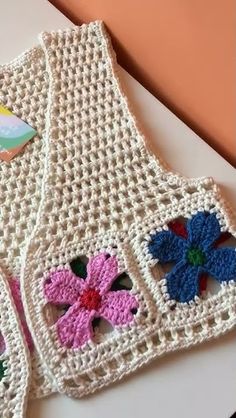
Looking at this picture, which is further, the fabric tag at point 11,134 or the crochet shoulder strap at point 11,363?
the fabric tag at point 11,134

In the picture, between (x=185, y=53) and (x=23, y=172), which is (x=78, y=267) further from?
(x=185, y=53)

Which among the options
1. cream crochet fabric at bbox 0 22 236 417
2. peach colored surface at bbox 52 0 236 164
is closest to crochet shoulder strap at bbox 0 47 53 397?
cream crochet fabric at bbox 0 22 236 417

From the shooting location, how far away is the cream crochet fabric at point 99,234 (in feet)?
2.74

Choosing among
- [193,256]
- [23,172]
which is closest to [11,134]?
[23,172]

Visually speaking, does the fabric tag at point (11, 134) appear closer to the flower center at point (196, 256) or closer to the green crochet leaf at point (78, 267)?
the green crochet leaf at point (78, 267)

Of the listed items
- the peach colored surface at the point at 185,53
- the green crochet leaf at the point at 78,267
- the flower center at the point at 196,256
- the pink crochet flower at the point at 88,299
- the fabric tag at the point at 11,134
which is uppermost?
the fabric tag at the point at 11,134

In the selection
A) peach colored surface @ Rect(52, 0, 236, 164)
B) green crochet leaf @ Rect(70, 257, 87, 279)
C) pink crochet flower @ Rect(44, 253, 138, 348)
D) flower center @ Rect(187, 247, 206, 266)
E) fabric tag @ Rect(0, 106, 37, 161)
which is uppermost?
fabric tag @ Rect(0, 106, 37, 161)

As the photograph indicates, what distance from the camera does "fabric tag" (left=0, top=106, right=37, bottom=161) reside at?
0.97m

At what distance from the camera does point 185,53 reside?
91cm

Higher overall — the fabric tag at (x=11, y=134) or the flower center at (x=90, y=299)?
the fabric tag at (x=11, y=134)

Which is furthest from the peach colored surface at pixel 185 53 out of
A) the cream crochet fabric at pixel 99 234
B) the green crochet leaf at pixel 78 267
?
the green crochet leaf at pixel 78 267

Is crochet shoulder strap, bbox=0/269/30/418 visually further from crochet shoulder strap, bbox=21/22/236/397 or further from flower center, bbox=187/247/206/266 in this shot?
flower center, bbox=187/247/206/266

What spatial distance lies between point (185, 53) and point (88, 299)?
1.19 ft

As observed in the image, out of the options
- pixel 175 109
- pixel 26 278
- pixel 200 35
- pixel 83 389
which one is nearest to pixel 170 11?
pixel 200 35
